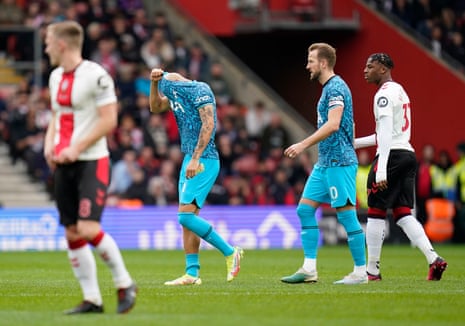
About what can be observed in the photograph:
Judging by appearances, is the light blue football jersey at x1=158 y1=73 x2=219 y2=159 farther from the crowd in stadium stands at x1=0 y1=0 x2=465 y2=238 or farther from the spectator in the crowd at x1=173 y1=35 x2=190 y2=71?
the spectator in the crowd at x1=173 y1=35 x2=190 y2=71

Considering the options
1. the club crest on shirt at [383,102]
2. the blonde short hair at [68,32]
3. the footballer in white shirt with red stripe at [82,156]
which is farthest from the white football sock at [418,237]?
the blonde short hair at [68,32]

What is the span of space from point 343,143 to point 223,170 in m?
14.8

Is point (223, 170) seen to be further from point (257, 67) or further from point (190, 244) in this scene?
point (190, 244)

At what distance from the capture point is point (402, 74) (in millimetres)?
31562

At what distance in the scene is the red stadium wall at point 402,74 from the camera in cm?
3083

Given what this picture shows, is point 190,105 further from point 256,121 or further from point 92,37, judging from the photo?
point 256,121

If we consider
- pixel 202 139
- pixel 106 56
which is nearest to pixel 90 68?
pixel 202 139

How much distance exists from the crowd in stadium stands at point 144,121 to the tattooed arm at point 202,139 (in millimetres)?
12775

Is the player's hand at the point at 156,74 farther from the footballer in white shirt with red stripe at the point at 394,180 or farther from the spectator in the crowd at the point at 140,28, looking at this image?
the spectator in the crowd at the point at 140,28

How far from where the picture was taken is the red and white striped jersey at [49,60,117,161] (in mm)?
10047

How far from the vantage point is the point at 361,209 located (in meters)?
26.0

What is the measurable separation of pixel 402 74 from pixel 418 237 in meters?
18.0

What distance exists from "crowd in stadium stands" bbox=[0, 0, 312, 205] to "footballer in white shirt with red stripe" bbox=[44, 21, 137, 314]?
1562 centimetres

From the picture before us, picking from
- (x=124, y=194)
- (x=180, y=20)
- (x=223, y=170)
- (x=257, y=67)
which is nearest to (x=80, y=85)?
(x=124, y=194)
